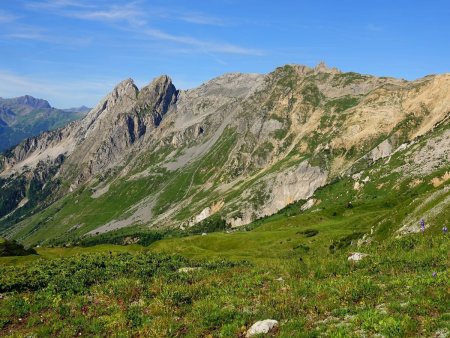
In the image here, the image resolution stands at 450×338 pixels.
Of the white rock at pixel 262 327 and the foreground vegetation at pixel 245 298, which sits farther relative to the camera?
the white rock at pixel 262 327

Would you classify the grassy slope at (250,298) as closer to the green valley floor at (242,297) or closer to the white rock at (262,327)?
the green valley floor at (242,297)

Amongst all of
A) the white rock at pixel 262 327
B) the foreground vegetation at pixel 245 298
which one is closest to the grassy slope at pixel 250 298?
the foreground vegetation at pixel 245 298

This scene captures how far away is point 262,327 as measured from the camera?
20047mm

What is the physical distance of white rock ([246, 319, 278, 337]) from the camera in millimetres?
19891

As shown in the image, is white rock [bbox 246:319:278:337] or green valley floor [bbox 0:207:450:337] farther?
white rock [bbox 246:319:278:337]

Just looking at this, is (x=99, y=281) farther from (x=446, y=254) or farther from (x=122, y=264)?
(x=446, y=254)

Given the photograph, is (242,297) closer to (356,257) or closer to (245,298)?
(245,298)

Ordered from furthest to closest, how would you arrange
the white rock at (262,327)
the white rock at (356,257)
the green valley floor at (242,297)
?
the white rock at (356,257) < the white rock at (262,327) < the green valley floor at (242,297)

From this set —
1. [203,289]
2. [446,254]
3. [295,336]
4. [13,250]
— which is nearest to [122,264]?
[203,289]

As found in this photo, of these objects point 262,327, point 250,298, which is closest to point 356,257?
point 250,298

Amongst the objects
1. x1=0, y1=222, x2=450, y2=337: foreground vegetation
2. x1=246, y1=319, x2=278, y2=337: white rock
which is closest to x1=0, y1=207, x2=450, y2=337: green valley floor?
x1=0, y1=222, x2=450, y2=337: foreground vegetation

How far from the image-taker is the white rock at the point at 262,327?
19891 mm

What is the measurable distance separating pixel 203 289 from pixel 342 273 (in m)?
9.26

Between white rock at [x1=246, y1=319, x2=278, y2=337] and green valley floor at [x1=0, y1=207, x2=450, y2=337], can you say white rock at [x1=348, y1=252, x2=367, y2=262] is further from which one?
white rock at [x1=246, y1=319, x2=278, y2=337]
